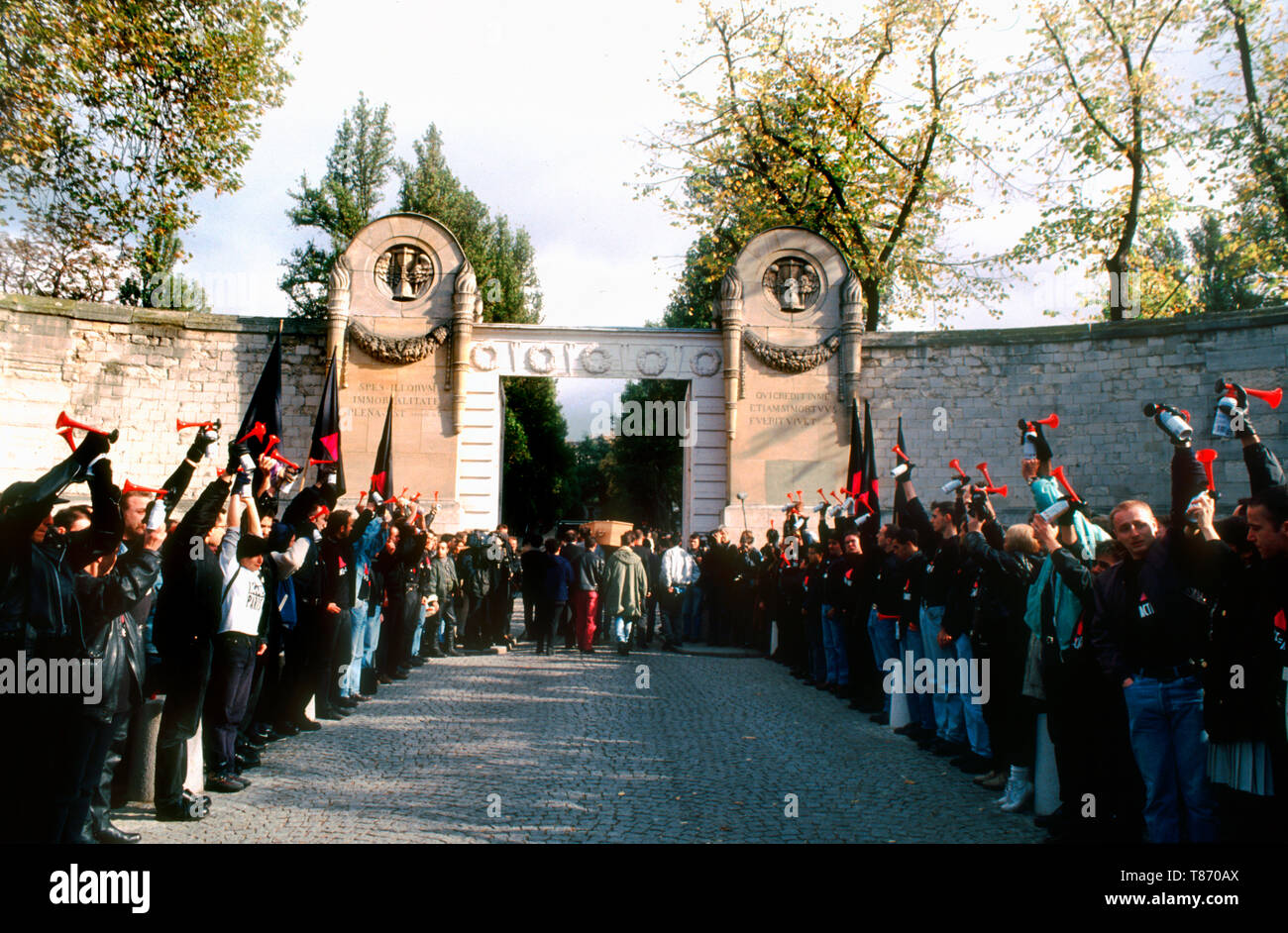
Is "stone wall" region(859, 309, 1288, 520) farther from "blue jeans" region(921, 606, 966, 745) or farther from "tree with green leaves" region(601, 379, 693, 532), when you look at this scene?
"tree with green leaves" region(601, 379, 693, 532)

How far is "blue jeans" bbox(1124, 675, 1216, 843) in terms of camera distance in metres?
4.48

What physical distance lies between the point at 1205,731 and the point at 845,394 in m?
16.2

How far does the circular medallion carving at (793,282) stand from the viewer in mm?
20578

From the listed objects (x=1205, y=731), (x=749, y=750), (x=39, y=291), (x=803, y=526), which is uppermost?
(x=39, y=291)

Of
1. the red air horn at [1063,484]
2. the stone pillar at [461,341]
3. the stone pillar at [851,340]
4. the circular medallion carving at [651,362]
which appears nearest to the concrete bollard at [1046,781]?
the red air horn at [1063,484]

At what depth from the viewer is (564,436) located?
148ft

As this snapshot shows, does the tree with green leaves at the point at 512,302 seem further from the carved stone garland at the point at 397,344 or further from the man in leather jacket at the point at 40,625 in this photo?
the man in leather jacket at the point at 40,625

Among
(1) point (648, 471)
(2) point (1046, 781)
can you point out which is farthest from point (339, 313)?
(1) point (648, 471)

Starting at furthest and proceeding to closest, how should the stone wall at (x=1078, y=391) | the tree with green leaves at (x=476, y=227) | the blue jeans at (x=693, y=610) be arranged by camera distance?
the tree with green leaves at (x=476, y=227) → the stone wall at (x=1078, y=391) → the blue jeans at (x=693, y=610)

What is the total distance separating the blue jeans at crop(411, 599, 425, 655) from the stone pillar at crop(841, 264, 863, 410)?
→ 430 inches

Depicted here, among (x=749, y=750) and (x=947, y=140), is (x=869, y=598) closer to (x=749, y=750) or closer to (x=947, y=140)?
(x=749, y=750)

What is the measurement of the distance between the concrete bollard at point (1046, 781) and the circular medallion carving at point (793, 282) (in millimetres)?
15521

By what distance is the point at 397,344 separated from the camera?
19.6 meters

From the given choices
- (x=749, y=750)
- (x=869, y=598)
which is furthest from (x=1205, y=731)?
(x=869, y=598)
